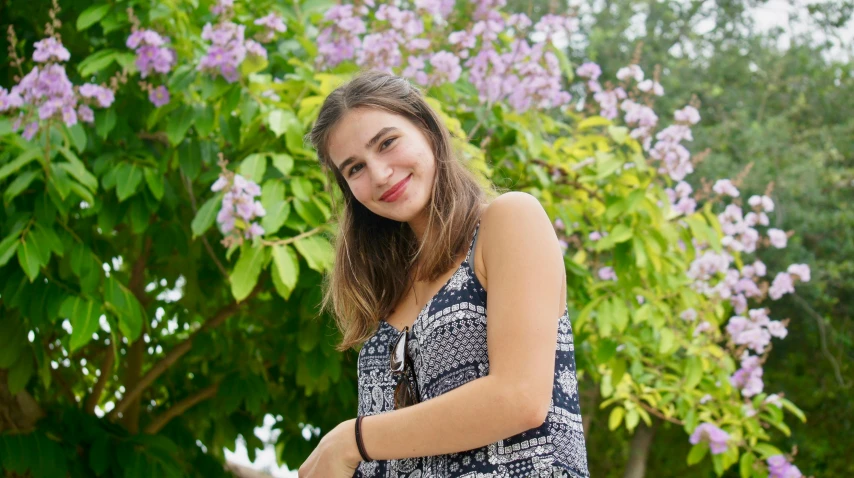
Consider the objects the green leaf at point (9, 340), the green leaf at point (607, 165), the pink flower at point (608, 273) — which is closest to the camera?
the green leaf at point (9, 340)

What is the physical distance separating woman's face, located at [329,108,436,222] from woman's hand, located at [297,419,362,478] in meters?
0.33

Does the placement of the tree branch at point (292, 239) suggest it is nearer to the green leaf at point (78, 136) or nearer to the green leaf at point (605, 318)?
the green leaf at point (78, 136)

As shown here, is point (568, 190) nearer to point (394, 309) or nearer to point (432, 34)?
point (432, 34)

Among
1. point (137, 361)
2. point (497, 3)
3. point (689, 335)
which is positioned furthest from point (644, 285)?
point (137, 361)

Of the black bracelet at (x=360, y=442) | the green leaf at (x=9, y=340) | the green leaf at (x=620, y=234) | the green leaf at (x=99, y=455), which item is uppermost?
the black bracelet at (x=360, y=442)

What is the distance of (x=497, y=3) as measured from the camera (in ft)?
12.0

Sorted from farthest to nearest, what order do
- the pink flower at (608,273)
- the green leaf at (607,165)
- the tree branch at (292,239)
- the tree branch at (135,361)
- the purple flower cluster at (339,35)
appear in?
the tree branch at (135,361) → the pink flower at (608,273) → the green leaf at (607,165) → the purple flower cluster at (339,35) → the tree branch at (292,239)

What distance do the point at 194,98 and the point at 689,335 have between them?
207 centimetres

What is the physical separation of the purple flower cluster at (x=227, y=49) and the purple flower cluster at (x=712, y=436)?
7.47ft

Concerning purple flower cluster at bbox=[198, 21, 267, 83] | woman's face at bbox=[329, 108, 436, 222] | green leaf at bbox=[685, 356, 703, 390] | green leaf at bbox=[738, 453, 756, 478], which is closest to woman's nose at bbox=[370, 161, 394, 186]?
woman's face at bbox=[329, 108, 436, 222]

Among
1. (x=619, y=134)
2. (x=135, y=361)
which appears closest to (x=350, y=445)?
(x=619, y=134)

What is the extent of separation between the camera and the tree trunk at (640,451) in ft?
31.0

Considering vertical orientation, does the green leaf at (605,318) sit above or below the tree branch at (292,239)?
below

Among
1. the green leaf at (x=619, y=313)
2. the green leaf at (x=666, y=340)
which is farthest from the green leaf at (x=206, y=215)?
the green leaf at (x=666, y=340)
